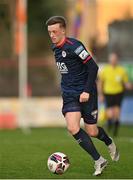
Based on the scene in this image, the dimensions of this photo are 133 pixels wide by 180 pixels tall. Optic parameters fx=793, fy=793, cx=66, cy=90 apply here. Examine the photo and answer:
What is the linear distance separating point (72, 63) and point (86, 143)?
3.58ft

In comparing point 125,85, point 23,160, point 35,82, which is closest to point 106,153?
point 23,160

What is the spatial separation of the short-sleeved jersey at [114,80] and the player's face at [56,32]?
976cm

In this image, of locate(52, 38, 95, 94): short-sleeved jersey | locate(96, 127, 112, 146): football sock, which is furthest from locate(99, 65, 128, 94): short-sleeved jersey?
locate(52, 38, 95, 94): short-sleeved jersey

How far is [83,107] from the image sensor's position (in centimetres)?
1078

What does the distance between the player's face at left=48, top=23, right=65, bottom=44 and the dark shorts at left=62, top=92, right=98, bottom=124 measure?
77 centimetres

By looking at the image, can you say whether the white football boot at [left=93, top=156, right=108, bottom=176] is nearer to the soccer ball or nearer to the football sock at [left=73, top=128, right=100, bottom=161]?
the football sock at [left=73, top=128, right=100, bottom=161]

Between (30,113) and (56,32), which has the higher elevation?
(56,32)

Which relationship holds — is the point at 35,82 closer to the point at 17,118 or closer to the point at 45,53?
the point at 17,118

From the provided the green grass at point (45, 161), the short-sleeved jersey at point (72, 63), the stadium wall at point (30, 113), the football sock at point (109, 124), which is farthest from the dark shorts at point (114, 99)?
the short-sleeved jersey at point (72, 63)

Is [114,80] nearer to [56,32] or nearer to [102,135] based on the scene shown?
[102,135]

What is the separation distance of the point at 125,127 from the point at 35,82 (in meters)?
5.43

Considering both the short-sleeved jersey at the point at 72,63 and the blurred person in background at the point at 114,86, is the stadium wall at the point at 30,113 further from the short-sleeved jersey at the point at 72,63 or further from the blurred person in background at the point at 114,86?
the short-sleeved jersey at the point at 72,63

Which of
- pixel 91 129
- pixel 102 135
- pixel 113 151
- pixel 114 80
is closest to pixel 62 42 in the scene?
pixel 91 129

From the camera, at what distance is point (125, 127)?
24281 millimetres
